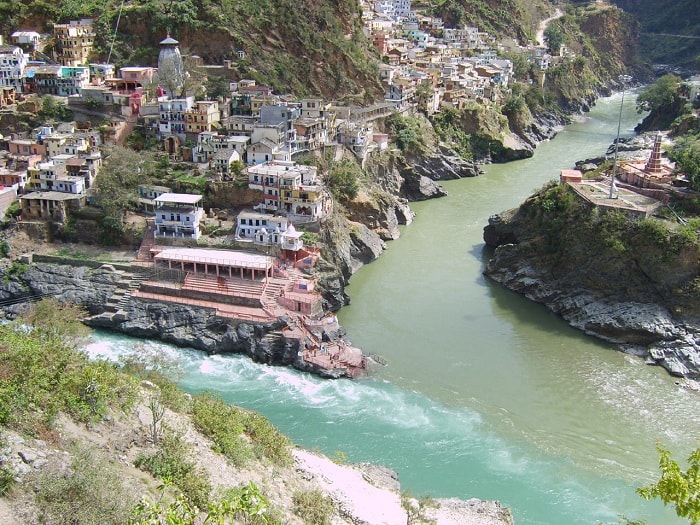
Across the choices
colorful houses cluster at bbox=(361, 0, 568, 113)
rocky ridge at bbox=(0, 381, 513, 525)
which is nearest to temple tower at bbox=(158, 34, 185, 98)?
colorful houses cluster at bbox=(361, 0, 568, 113)

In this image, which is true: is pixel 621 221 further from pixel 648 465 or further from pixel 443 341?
pixel 648 465

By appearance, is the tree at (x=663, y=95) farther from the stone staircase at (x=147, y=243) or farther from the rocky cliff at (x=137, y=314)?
the stone staircase at (x=147, y=243)

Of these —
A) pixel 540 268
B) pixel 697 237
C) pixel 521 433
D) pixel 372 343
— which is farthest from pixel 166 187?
pixel 697 237

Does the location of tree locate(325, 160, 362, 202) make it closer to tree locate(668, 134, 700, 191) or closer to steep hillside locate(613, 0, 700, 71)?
tree locate(668, 134, 700, 191)

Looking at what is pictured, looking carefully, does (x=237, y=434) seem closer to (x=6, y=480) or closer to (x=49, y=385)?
(x=49, y=385)

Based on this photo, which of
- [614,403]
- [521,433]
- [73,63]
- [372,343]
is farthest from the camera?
[73,63]

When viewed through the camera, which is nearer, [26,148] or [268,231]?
[268,231]

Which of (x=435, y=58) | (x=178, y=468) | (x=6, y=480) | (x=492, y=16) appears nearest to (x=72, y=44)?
(x=435, y=58)
